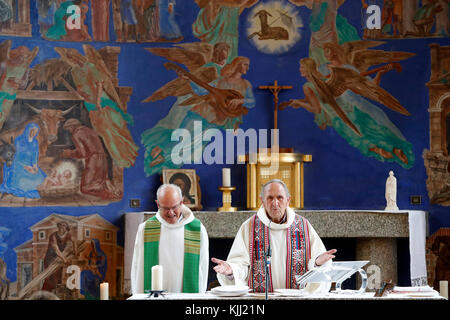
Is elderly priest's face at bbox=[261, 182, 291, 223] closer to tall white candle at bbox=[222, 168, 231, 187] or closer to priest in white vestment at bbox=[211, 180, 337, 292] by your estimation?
priest in white vestment at bbox=[211, 180, 337, 292]

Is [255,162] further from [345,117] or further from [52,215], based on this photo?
[52,215]

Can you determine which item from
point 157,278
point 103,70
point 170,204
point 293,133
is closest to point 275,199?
point 170,204

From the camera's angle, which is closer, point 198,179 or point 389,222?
point 389,222

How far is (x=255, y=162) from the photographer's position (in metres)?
8.66

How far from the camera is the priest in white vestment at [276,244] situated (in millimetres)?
6016

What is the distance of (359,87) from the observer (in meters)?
9.06

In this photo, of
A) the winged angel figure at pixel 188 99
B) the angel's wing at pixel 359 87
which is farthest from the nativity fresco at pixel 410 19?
the winged angel figure at pixel 188 99

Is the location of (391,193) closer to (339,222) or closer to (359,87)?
(339,222)

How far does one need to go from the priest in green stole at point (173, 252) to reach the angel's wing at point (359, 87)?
3504 millimetres

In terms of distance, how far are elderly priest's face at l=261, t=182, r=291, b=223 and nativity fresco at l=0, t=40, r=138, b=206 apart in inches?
132

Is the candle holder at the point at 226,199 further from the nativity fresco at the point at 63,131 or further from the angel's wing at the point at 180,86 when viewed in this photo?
the angel's wing at the point at 180,86
